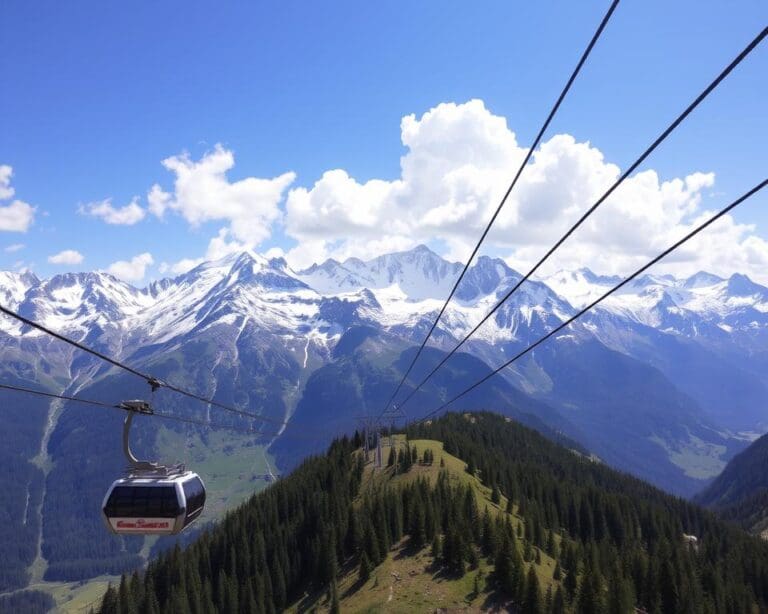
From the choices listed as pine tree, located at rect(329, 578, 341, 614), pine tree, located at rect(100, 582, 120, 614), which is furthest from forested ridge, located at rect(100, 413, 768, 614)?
pine tree, located at rect(329, 578, 341, 614)

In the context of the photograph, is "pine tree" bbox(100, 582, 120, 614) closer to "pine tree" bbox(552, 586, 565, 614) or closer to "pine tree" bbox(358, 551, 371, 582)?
"pine tree" bbox(358, 551, 371, 582)

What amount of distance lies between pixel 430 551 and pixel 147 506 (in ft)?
287

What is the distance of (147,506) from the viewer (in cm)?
4100

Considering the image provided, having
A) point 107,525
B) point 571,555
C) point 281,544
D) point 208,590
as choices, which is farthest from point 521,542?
point 107,525

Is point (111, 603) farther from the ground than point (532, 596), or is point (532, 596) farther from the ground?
point (532, 596)

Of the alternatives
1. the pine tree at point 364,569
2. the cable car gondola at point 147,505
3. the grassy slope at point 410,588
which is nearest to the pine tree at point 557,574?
the grassy slope at point 410,588

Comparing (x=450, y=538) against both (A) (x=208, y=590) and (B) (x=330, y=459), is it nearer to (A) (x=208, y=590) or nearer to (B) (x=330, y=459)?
(A) (x=208, y=590)

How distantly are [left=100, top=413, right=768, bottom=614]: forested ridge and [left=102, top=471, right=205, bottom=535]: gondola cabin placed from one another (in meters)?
69.0

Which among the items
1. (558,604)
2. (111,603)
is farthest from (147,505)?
(111,603)

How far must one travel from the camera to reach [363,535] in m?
128

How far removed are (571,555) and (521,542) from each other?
10740mm

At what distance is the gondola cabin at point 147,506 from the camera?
4078 cm

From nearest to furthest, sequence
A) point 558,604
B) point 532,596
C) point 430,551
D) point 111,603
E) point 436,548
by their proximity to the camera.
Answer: point 532,596, point 558,604, point 436,548, point 430,551, point 111,603

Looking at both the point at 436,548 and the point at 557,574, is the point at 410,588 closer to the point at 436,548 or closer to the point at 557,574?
the point at 436,548
